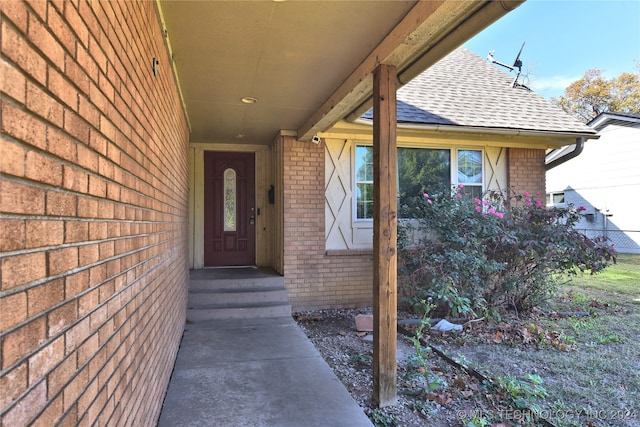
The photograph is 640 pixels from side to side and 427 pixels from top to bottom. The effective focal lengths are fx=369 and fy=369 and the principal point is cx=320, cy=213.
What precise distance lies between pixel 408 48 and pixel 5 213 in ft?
9.17

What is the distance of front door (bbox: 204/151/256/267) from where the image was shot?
7156 millimetres

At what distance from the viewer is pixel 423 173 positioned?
6.81 meters

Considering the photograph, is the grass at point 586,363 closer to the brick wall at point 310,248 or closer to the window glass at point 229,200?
the brick wall at point 310,248

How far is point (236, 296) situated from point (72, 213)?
4784 mm

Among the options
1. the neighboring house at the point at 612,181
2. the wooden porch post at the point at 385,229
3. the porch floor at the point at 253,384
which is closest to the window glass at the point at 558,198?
the neighboring house at the point at 612,181

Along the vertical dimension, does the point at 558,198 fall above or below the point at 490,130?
below

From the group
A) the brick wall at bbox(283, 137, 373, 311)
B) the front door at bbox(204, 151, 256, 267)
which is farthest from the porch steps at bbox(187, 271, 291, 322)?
the front door at bbox(204, 151, 256, 267)

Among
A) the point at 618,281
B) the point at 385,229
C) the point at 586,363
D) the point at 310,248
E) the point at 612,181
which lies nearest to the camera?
the point at 385,229

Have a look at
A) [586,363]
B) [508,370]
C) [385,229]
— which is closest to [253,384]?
[385,229]

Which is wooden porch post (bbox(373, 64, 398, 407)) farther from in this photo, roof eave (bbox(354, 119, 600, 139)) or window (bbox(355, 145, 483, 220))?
window (bbox(355, 145, 483, 220))

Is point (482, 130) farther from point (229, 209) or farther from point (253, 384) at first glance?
point (253, 384)

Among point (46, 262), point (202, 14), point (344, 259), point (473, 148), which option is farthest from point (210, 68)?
point (473, 148)

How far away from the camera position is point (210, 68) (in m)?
3.56

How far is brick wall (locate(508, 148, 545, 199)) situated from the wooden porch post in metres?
4.97
